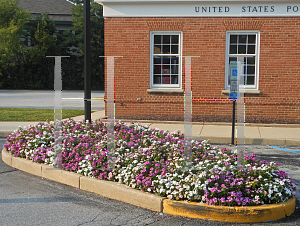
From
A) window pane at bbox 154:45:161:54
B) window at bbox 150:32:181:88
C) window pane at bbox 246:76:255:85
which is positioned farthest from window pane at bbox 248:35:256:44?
window pane at bbox 154:45:161:54

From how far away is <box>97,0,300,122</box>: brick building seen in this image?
1333 cm

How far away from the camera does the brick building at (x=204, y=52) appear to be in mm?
13328

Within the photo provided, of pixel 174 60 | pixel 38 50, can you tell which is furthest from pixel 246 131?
pixel 38 50

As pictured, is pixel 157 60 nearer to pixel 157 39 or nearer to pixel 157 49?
pixel 157 49

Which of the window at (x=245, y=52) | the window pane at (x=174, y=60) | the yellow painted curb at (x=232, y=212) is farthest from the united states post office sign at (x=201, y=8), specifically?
the yellow painted curb at (x=232, y=212)

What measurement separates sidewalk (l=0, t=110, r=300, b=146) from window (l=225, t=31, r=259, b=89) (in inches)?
79.7

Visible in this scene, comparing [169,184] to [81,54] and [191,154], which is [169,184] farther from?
[81,54]

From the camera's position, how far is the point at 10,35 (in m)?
35.3

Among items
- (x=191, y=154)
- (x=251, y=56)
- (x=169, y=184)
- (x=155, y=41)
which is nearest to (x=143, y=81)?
(x=155, y=41)

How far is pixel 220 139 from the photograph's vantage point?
34.0 feet

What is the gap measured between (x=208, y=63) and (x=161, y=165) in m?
8.34

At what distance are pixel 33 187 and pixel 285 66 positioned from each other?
10190mm

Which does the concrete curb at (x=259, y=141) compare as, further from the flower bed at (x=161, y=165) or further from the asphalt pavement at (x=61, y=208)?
the asphalt pavement at (x=61, y=208)

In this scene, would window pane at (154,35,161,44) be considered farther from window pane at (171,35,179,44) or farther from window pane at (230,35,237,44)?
window pane at (230,35,237,44)
